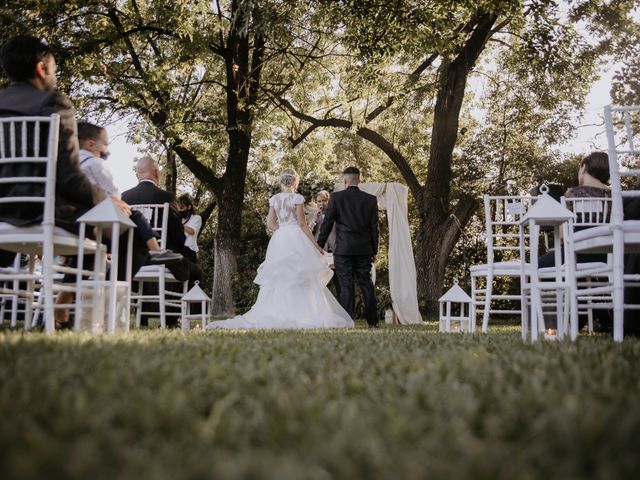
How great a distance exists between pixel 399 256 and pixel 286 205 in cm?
381

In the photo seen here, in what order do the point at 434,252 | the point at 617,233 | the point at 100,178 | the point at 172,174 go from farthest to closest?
the point at 172,174, the point at 434,252, the point at 100,178, the point at 617,233

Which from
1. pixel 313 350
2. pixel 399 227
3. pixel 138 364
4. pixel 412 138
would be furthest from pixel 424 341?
pixel 412 138

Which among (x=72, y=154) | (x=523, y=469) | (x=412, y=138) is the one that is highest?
(x=412, y=138)

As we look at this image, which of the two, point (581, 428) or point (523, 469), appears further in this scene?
point (581, 428)

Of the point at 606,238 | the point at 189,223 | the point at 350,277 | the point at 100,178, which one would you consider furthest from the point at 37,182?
the point at 189,223

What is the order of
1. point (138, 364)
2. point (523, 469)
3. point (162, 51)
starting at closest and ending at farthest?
1. point (523, 469)
2. point (138, 364)
3. point (162, 51)

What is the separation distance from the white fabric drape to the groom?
8.84ft

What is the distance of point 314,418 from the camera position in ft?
4.80

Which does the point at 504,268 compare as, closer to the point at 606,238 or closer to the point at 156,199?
the point at 606,238

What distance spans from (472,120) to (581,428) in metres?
16.2

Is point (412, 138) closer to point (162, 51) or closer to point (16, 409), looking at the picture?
point (162, 51)

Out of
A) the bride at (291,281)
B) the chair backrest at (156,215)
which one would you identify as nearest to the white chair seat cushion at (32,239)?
the chair backrest at (156,215)

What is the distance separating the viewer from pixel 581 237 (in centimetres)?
402

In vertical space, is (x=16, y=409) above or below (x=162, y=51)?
below
